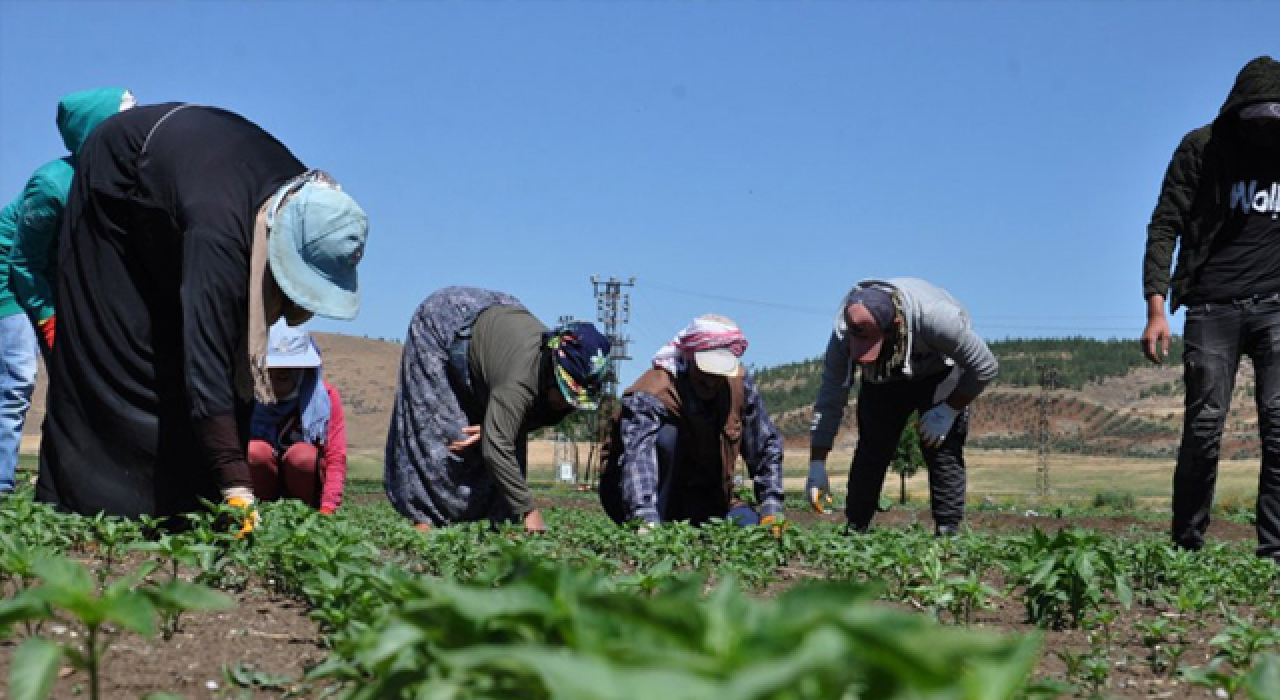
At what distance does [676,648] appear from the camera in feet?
4.26

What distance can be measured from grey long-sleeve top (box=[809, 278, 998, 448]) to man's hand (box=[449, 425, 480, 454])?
1.50 m

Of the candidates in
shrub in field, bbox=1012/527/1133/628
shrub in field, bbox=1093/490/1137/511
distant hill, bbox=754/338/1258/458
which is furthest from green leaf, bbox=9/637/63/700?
distant hill, bbox=754/338/1258/458

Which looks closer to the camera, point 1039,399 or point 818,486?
point 818,486

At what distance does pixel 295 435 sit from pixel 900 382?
284 centimetres

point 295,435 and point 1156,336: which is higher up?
point 1156,336

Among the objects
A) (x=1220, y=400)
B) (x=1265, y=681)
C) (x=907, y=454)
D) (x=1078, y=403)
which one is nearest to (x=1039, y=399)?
(x=1078, y=403)

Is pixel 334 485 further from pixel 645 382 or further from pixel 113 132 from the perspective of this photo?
pixel 113 132

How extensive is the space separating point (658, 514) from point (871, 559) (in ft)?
7.50

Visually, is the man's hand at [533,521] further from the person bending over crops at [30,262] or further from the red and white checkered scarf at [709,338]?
the person bending over crops at [30,262]

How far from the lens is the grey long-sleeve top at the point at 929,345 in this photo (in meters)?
6.48

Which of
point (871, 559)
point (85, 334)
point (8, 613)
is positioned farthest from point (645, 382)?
point (8, 613)

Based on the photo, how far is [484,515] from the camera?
6.39m

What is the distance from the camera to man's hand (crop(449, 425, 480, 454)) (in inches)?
242

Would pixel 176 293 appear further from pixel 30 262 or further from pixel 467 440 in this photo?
pixel 467 440
